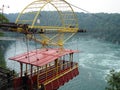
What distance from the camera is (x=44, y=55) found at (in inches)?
584

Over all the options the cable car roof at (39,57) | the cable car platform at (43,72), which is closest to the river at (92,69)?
the cable car platform at (43,72)

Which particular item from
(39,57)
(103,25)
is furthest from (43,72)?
(103,25)

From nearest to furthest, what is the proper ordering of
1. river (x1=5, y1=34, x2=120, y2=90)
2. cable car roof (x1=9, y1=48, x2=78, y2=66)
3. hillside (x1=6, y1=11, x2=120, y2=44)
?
cable car roof (x1=9, y1=48, x2=78, y2=66) → river (x1=5, y1=34, x2=120, y2=90) → hillside (x1=6, y1=11, x2=120, y2=44)

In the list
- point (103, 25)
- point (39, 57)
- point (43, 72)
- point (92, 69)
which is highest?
point (39, 57)

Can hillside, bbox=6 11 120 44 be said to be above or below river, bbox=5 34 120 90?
above

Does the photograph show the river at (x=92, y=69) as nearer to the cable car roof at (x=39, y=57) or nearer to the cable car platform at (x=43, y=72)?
the cable car platform at (x=43, y=72)

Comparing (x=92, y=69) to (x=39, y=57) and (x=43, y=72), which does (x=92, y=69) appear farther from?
(x=39, y=57)

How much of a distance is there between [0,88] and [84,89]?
81.6ft

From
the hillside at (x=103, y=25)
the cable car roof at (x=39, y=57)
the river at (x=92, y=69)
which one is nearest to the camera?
the cable car roof at (x=39, y=57)

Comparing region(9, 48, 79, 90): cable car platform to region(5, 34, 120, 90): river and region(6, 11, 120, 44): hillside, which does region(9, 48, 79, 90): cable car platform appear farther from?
region(6, 11, 120, 44): hillside

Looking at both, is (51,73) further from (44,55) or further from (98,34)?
(98,34)

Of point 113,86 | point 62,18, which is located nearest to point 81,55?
point 113,86

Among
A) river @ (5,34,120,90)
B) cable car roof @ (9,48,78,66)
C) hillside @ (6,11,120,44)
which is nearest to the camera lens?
cable car roof @ (9,48,78,66)

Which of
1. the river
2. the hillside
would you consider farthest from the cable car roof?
the hillside
